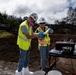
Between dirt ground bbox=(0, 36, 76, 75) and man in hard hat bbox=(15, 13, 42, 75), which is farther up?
man in hard hat bbox=(15, 13, 42, 75)

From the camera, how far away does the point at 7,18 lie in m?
17.5

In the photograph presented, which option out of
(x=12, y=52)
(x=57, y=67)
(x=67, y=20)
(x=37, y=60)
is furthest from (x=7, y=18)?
(x=57, y=67)

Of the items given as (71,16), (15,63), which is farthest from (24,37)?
(71,16)

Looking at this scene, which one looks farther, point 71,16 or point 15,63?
point 71,16

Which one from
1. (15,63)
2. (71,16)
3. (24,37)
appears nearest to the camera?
(24,37)

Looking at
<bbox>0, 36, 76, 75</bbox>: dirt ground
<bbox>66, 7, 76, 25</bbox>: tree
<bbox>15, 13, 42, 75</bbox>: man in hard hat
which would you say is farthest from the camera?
<bbox>66, 7, 76, 25</bbox>: tree

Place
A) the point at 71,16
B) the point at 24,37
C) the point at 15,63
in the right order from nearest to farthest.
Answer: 1. the point at 24,37
2. the point at 15,63
3. the point at 71,16

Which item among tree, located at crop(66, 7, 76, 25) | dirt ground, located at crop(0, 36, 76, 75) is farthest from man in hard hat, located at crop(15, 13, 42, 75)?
tree, located at crop(66, 7, 76, 25)

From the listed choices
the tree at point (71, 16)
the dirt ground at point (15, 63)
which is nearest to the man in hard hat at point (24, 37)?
the dirt ground at point (15, 63)

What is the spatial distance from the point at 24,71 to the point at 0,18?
39.9 feet

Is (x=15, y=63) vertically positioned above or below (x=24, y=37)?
below

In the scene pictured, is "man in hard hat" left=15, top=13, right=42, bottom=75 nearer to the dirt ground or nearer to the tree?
the dirt ground

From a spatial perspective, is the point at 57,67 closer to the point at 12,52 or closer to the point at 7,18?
the point at 12,52

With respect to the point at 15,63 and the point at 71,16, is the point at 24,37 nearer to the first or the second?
the point at 15,63
